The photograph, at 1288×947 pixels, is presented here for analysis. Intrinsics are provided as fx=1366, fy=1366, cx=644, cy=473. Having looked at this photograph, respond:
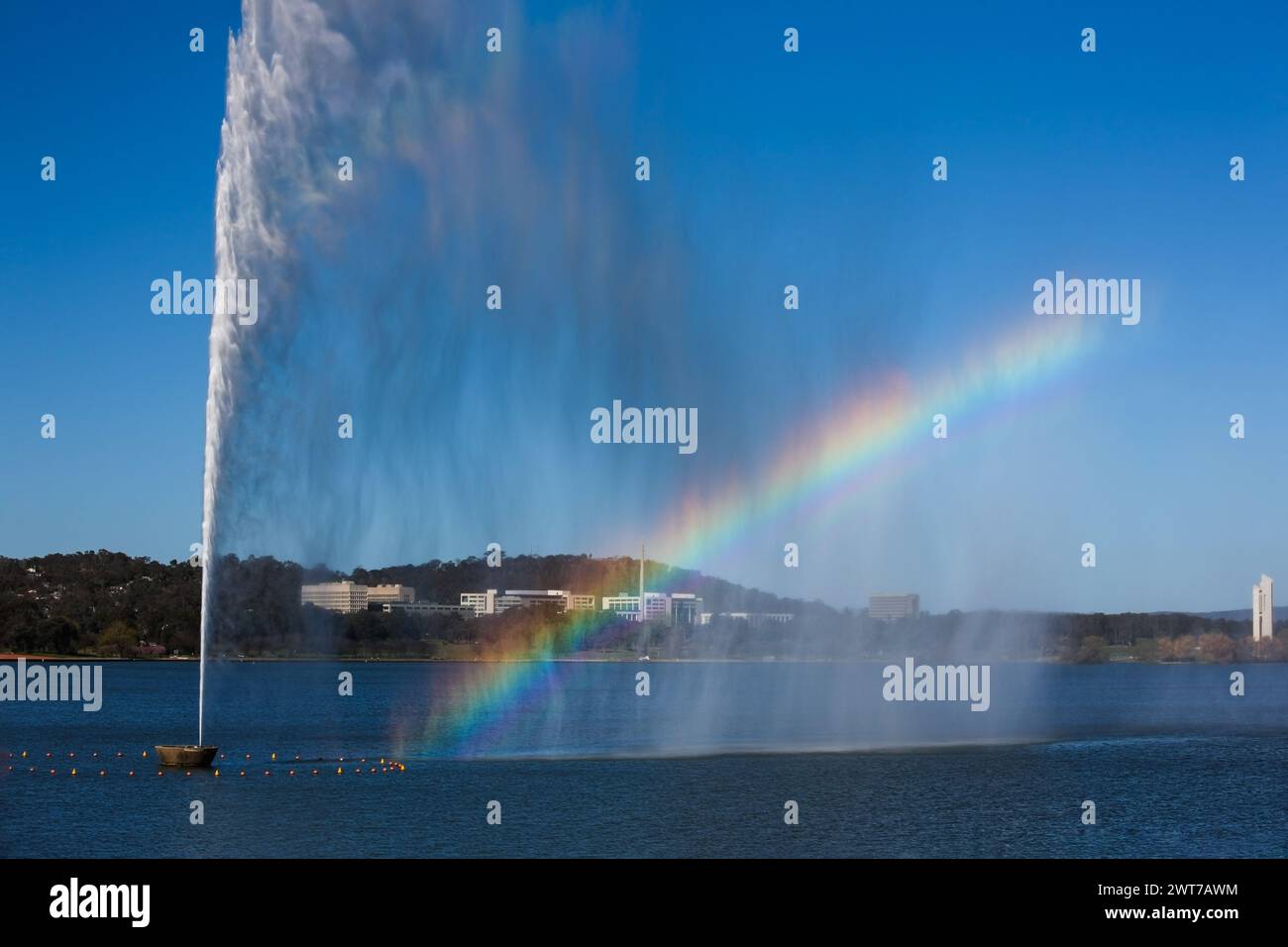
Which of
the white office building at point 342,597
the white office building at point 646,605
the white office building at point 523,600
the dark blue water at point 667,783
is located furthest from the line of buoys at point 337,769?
the white office building at point 523,600

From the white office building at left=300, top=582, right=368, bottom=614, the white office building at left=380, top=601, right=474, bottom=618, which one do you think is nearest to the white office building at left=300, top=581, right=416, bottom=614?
the white office building at left=300, top=582, right=368, bottom=614

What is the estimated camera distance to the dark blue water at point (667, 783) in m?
35.8

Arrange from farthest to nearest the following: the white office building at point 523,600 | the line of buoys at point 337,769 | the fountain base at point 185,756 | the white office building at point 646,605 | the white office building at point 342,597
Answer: the white office building at point 523,600, the white office building at point 646,605, the white office building at point 342,597, the line of buoys at point 337,769, the fountain base at point 185,756

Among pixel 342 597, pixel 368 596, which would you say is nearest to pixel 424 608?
pixel 368 596

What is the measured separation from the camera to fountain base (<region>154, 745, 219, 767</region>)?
1841 inches

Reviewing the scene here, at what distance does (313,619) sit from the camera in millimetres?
64000

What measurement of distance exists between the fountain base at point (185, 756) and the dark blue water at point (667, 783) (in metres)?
0.41

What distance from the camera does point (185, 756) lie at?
47.9m

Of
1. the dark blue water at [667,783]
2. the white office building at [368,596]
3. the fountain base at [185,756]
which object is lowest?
the dark blue water at [667,783]

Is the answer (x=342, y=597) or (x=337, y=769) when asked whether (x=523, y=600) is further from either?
(x=337, y=769)

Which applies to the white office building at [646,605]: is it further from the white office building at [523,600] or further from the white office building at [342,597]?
the white office building at [342,597]
